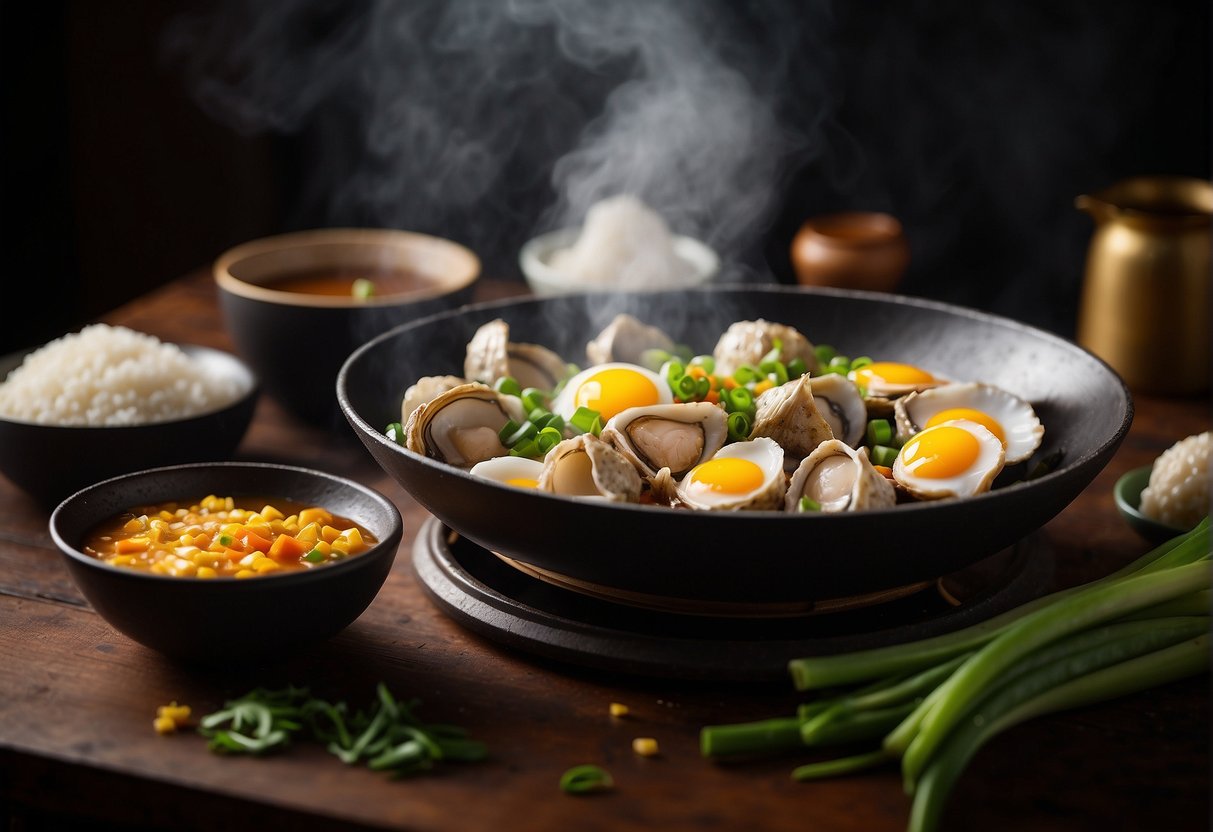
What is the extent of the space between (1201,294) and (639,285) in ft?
4.69

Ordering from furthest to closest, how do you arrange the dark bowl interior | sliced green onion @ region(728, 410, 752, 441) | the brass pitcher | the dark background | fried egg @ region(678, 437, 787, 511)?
the dark background → the brass pitcher → the dark bowl interior → sliced green onion @ region(728, 410, 752, 441) → fried egg @ region(678, 437, 787, 511)

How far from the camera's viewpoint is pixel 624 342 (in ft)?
8.38

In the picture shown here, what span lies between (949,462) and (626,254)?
1656 mm

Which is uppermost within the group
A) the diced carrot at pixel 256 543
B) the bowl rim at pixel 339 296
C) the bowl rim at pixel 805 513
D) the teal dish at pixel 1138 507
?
the bowl rim at pixel 805 513

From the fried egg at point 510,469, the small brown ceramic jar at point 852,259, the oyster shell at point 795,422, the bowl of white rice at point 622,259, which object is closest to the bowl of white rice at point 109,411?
the fried egg at point 510,469

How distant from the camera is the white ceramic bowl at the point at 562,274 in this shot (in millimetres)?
3410

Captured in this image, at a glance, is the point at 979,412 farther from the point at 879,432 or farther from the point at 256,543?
the point at 256,543

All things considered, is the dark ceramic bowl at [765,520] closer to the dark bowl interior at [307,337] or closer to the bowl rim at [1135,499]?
the bowl rim at [1135,499]

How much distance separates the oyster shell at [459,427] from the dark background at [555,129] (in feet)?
8.05

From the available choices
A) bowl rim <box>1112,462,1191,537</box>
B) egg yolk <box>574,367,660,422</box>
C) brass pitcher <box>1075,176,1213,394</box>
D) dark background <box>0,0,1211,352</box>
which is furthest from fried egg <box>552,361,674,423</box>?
dark background <box>0,0,1211,352</box>

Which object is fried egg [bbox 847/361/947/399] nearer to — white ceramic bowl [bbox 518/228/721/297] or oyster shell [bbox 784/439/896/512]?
oyster shell [bbox 784/439/896/512]

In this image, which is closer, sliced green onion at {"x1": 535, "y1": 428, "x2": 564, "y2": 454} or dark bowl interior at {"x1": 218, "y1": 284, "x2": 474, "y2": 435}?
sliced green onion at {"x1": 535, "y1": 428, "x2": 564, "y2": 454}

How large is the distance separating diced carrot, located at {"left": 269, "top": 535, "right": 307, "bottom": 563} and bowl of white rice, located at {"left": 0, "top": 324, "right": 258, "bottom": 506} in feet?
2.11

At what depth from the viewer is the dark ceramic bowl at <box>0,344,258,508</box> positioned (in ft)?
7.82
